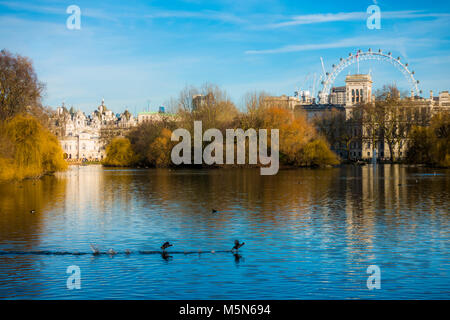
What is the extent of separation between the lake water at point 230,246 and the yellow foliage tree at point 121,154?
7804 centimetres

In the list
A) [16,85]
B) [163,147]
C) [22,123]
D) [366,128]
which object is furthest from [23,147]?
[366,128]

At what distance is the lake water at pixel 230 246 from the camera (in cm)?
1596

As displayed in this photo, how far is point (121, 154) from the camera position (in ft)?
388

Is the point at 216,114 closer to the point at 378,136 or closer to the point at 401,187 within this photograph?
the point at 401,187

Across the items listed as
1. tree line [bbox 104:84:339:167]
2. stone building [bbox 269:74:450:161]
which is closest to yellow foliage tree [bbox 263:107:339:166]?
tree line [bbox 104:84:339:167]

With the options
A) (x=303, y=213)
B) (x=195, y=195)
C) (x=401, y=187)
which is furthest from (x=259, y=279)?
(x=401, y=187)

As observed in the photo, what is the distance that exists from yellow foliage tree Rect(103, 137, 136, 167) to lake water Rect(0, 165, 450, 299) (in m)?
78.0

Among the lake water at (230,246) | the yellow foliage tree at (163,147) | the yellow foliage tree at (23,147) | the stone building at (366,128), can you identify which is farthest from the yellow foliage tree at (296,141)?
the lake water at (230,246)

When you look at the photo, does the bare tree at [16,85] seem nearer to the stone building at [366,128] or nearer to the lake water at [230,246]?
the lake water at [230,246]

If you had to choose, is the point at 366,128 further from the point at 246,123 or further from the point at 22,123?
the point at 22,123

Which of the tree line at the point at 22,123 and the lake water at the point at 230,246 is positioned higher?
the tree line at the point at 22,123

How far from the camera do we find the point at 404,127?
122562mm

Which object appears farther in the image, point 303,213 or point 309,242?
point 303,213
